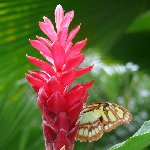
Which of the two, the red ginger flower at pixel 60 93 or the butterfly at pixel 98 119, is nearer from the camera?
the red ginger flower at pixel 60 93

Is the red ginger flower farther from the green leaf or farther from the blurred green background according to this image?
the blurred green background

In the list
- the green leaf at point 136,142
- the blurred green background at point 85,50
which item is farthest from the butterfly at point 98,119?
the blurred green background at point 85,50

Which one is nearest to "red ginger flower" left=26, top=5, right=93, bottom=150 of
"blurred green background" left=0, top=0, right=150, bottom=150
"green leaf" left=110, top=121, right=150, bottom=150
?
"green leaf" left=110, top=121, right=150, bottom=150

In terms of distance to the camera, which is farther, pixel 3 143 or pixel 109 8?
pixel 109 8

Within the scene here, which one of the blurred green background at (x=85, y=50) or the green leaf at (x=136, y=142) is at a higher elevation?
the blurred green background at (x=85, y=50)

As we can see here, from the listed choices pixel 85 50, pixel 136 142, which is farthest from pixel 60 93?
pixel 85 50

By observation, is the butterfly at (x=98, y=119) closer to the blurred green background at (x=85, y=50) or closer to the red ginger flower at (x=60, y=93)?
the red ginger flower at (x=60, y=93)

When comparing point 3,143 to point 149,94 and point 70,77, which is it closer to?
point 70,77

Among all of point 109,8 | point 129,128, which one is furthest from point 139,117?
point 109,8
